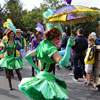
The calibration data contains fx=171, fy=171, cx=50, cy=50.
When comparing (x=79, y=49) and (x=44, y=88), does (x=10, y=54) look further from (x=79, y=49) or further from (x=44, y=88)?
(x=44, y=88)

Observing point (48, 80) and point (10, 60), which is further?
point (10, 60)

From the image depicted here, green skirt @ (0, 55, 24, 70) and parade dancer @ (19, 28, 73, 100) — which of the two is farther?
green skirt @ (0, 55, 24, 70)

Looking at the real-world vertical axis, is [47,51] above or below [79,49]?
above

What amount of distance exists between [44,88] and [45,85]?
6 centimetres

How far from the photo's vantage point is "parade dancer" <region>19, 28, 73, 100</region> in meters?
2.32

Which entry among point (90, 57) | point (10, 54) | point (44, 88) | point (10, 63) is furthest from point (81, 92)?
point (44, 88)

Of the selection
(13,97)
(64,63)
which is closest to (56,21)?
(64,63)

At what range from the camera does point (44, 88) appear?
92.3 inches

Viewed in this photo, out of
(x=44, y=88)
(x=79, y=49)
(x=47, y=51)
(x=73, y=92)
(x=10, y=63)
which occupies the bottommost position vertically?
(x=73, y=92)

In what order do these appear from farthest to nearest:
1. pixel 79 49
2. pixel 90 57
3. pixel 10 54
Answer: pixel 79 49
pixel 90 57
pixel 10 54

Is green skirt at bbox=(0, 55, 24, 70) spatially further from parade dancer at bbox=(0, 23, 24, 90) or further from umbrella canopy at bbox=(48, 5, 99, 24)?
umbrella canopy at bbox=(48, 5, 99, 24)

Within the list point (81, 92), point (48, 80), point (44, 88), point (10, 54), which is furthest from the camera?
point (10, 54)

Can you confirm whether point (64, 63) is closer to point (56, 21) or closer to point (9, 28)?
point (56, 21)

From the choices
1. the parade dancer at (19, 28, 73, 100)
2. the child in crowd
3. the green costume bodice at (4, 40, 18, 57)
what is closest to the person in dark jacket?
the child in crowd
